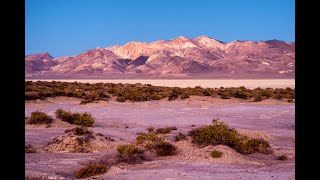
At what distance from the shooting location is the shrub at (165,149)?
555 inches

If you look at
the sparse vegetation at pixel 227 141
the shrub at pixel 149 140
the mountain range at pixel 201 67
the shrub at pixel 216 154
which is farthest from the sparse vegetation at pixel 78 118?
the mountain range at pixel 201 67

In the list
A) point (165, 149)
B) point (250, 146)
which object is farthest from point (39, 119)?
point (250, 146)

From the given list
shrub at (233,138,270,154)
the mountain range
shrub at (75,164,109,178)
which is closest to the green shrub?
shrub at (233,138,270,154)

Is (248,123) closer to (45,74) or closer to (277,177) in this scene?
(277,177)

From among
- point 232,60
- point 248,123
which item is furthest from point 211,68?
point 248,123

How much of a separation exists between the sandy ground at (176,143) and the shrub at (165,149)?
28cm

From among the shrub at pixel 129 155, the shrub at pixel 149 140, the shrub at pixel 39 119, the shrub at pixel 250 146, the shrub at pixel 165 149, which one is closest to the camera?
the shrub at pixel 129 155

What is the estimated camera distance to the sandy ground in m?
10.7

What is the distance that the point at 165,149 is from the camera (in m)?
14.2

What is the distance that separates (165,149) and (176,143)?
1699mm

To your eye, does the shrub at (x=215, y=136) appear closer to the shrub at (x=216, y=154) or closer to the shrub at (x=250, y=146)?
the shrub at (x=250, y=146)

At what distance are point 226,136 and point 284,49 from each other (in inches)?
7320

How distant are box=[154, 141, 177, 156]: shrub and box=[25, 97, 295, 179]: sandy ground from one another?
28 centimetres
